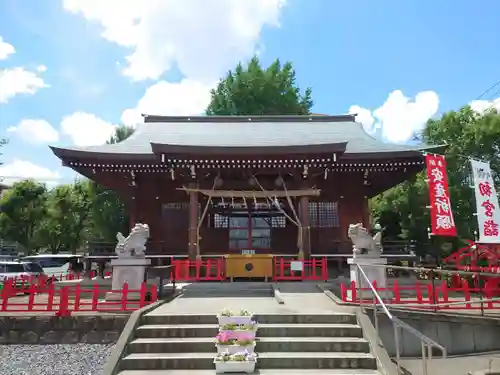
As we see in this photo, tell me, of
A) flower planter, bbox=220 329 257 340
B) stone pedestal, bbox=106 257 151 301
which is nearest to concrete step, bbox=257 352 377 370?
flower planter, bbox=220 329 257 340

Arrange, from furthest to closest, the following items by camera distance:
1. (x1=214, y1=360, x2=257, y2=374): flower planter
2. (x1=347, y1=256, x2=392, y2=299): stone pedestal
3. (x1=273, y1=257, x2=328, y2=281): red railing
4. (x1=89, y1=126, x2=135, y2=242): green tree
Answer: (x1=89, y1=126, x2=135, y2=242): green tree → (x1=273, y1=257, x2=328, y2=281): red railing → (x1=347, y1=256, x2=392, y2=299): stone pedestal → (x1=214, y1=360, x2=257, y2=374): flower planter

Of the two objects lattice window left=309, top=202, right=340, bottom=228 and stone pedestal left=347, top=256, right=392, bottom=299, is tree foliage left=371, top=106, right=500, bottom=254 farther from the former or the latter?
stone pedestal left=347, top=256, right=392, bottom=299

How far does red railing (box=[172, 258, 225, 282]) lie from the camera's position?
12.7m

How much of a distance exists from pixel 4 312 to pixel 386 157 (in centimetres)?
1270

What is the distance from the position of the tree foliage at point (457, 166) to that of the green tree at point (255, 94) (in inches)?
538

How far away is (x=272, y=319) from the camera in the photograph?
7.08 meters

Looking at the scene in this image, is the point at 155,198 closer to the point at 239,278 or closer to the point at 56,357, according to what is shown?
the point at 239,278

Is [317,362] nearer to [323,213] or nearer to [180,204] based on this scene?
[323,213]

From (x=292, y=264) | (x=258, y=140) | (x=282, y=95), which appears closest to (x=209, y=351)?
(x=292, y=264)

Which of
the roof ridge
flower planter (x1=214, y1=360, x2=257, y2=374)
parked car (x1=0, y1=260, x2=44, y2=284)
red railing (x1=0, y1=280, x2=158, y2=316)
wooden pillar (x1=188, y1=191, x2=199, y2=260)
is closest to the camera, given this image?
flower planter (x1=214, y1=360, x2=257, y2=374)

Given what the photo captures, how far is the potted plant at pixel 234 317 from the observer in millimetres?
6309

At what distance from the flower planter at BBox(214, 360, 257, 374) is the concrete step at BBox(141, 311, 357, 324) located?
146 cm

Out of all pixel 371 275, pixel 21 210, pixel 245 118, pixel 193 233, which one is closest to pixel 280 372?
pixel 371 275

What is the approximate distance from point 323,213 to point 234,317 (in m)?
10.7
